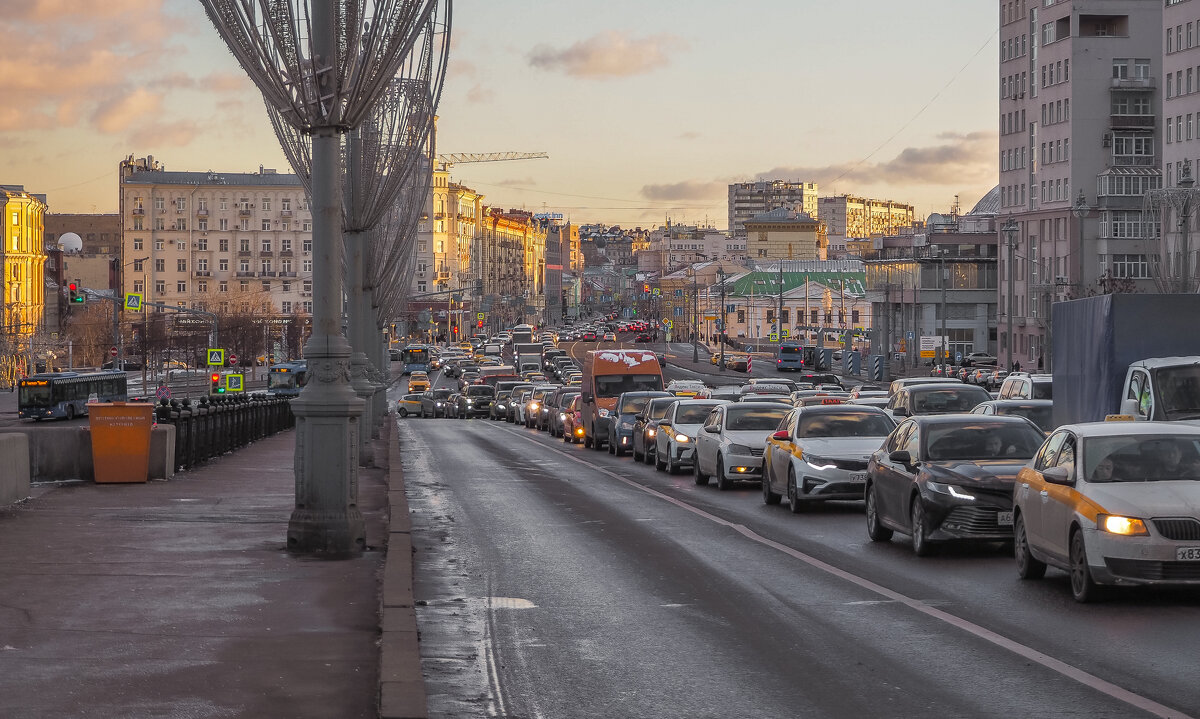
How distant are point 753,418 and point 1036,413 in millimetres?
4973

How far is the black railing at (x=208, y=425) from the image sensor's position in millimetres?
29531

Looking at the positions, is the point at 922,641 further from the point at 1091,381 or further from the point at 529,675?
the point at 1091,381

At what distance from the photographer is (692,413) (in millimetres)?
35250

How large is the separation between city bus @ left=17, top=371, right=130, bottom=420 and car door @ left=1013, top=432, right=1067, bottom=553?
64048mm

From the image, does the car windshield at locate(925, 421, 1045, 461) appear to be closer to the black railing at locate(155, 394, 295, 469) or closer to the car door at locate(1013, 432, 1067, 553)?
the car door at locate(1013, 432, 1067, 553)

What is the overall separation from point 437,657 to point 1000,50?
414ft

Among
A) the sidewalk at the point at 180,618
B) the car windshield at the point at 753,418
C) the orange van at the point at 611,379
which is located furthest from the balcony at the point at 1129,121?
the sidewalk at the point at 180,618

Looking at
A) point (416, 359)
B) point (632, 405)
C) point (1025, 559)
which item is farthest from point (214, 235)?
point (1025, 559)

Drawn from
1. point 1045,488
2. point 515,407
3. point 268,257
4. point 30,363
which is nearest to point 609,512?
point 1045,488

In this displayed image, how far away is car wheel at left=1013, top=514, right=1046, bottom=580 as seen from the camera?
49.4 feet

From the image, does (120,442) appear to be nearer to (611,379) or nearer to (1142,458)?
(1142,458)

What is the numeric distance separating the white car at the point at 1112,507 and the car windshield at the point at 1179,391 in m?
7.39

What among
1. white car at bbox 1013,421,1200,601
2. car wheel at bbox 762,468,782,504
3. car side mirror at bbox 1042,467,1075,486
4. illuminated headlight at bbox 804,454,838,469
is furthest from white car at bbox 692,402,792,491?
car side mirror at bbox 1042,467,1075,486

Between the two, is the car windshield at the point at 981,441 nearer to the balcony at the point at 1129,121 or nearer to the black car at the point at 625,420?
the black car at the point at 625,420
